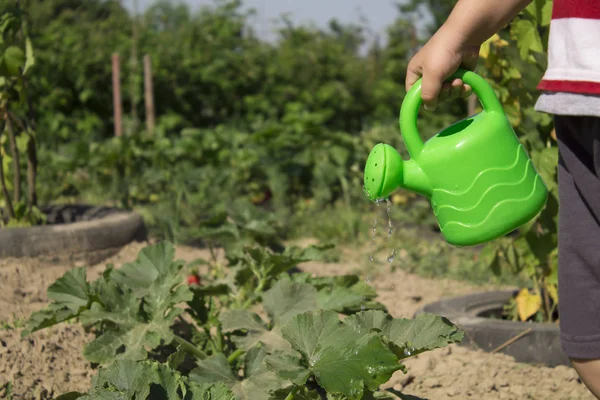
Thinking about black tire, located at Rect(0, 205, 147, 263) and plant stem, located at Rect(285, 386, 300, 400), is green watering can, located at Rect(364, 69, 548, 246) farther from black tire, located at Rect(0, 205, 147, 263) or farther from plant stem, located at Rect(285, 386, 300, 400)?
black tire, located at Rect(0, 205, 147, 263)

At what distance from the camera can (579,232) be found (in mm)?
1607

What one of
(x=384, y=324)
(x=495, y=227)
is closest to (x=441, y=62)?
(x=495, y=227)

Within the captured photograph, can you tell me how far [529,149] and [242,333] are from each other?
4.00 ft

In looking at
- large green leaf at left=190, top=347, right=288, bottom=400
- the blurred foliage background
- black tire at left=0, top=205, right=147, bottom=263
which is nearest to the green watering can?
large green leaf at left=190, top=347, right=288, bottom=400

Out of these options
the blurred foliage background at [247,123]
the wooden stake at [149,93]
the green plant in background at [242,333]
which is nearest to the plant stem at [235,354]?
the green plant in background at [242,333]

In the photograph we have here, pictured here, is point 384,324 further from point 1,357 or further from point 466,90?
point 1,357

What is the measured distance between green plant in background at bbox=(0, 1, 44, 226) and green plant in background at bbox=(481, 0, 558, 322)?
6.42ft

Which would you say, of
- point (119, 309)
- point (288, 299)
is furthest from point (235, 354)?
point (119, 309)

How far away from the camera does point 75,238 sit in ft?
11.9

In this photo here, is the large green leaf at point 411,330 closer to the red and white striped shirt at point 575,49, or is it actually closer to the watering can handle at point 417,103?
the watering can handle at point 417,103

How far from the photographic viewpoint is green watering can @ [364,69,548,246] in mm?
1671

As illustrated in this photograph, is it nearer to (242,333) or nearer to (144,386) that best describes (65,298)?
(242,333)

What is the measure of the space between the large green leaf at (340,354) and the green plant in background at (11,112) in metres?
2.25

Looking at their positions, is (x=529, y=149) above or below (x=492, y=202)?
below
